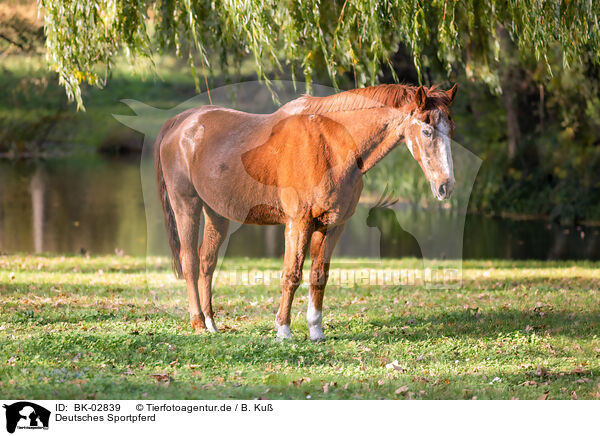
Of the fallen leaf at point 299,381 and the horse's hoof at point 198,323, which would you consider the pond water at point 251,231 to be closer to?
the horse's hoof at point 198,323

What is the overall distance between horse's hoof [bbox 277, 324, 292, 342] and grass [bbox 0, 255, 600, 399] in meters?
0.08

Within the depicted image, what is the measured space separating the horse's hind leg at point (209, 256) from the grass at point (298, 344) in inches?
10.1

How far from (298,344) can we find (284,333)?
0.18 metres

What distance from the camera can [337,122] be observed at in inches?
253

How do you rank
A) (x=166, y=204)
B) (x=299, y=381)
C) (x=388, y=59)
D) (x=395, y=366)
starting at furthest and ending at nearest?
(x=388, y=59) → (x=166, y=204) → (x=395, y=366) → (x=299, y=381)

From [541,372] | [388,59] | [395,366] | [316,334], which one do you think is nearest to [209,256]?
[316,334]

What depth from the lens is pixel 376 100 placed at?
638 centimetres

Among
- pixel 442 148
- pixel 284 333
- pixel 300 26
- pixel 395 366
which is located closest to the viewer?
pixel 442 148

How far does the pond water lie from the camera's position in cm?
1677

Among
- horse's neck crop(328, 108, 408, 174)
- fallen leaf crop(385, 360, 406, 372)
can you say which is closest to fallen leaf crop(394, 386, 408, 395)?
fallen leaf crop(385, 360, 406, 372)

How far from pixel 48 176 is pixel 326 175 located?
24.7 m

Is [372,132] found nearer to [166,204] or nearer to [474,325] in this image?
[166,204]

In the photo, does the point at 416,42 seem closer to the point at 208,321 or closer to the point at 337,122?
the point at 337,122
